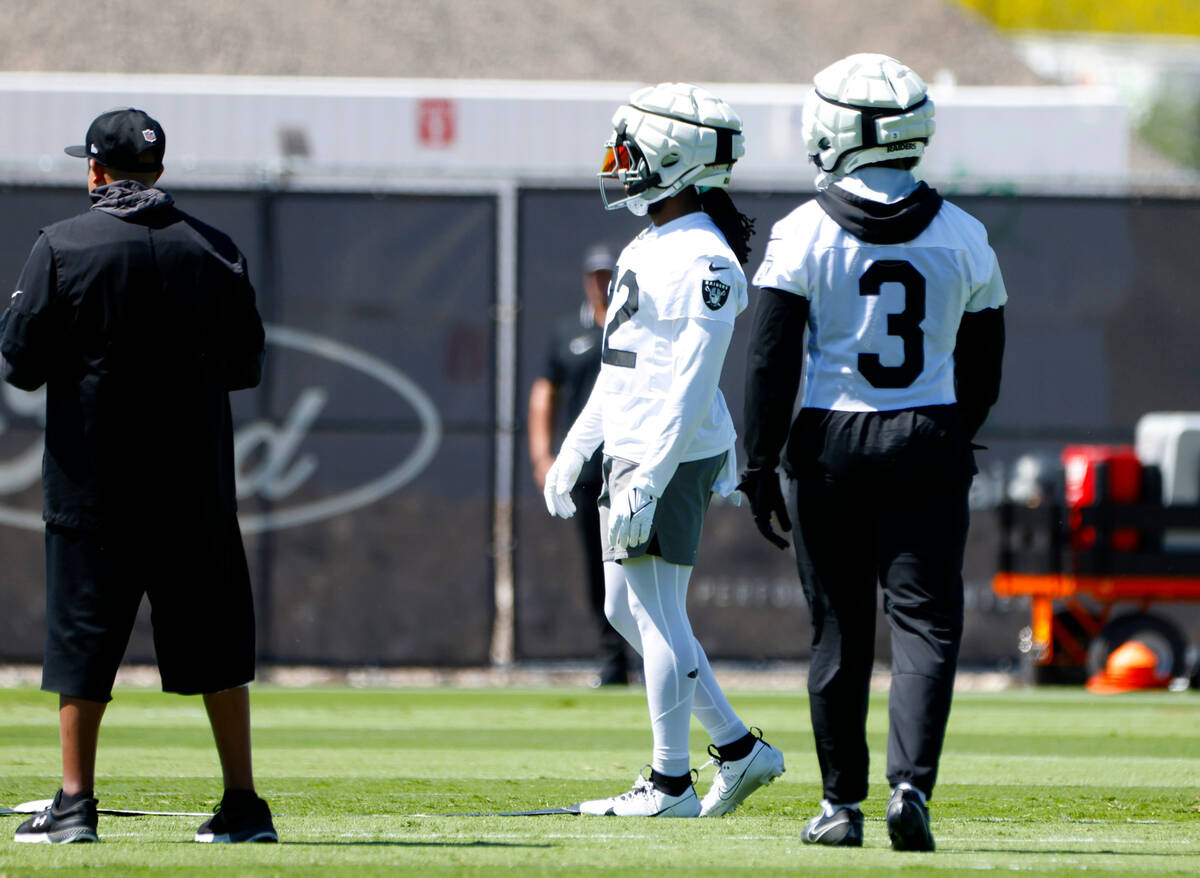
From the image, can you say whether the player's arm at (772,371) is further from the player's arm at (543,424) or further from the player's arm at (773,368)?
the player's arm at (543,424)

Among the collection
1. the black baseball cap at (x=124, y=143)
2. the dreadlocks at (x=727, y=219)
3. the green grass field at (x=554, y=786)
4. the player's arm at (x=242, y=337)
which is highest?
the black baseball cap at (x=124, y=143)

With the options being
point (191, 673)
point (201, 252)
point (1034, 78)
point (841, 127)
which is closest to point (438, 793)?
point (191, 673)

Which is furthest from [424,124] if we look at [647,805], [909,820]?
[909,820]

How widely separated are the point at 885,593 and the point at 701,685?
36.2 inches

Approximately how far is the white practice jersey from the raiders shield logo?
0.40 meters

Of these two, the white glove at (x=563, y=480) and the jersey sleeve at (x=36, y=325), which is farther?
the white glove at (x=563, y=480)

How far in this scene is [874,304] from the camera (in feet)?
16.7

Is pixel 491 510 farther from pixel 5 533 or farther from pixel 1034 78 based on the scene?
pixel 1034 78

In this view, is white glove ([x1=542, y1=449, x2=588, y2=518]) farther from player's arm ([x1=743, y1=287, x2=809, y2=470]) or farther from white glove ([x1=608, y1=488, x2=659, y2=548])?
player's arm ([x1=743, y1=287, x2=809, y2=470])

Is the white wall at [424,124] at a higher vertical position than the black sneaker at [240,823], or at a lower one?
higher

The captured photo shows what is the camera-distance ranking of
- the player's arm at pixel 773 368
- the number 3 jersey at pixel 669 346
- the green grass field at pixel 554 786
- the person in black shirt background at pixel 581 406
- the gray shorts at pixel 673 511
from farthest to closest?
the person in black shirt background at pixel 581 406 → the gray shorts at pixel 673 511 → the number 3 jersey at pixel 669 346 → the player's arm at pixel 773 368 → the green grass field at pixel 554 786

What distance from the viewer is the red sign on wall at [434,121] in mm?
20219

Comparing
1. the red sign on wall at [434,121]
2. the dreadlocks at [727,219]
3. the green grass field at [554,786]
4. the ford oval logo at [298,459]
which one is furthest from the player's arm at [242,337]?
the red sign on wall at [434,121]

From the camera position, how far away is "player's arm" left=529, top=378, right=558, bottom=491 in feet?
36.9
